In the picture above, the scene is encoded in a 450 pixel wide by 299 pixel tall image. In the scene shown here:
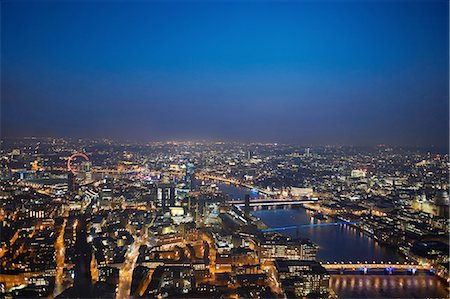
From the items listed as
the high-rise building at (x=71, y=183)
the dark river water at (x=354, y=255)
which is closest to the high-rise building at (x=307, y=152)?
the dark river water at (x=354, y=255)

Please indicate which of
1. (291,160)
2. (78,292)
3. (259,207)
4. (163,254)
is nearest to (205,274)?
(163,254)

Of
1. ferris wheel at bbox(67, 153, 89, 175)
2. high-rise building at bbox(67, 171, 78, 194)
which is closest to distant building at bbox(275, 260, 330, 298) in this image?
ferris wheel at bbox(67, 153, 89, 175)

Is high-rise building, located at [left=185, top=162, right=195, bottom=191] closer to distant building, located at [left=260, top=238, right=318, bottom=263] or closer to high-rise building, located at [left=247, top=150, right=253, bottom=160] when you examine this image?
high-rise building, located at [left=247, top=150, right=253, bottom=160]

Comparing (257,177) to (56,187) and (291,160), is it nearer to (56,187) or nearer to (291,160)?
(291,160)

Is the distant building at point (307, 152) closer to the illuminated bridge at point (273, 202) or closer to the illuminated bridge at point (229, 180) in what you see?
the illuminated bridge at point (273, 202)

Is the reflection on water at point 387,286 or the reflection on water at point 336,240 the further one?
the reflection on water at point 336,240

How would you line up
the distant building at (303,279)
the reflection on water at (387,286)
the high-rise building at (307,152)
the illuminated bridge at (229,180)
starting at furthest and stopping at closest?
the illuminated bridge at (229,180), the high-rise building at (307,152), the reflection on water at (387,286), the distant building at (303,279)
